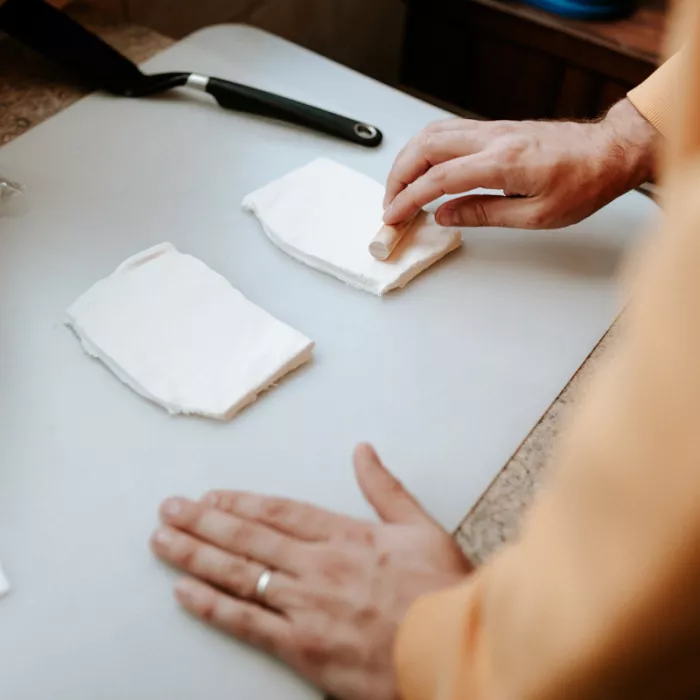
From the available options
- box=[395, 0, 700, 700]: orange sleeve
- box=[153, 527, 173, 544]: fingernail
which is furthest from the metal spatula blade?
box=[395, 0, 700, 700]: orange sleeve

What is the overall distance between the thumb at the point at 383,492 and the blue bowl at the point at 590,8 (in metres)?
0.95

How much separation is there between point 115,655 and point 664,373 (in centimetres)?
37

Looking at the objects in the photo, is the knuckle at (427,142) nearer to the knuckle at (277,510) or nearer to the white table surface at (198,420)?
the white table surface at (198,420)

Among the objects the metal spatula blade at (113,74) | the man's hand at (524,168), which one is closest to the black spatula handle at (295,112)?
the metal spatula blade at (113,74)

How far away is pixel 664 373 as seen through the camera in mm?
245

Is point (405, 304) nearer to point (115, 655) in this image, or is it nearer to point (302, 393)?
point (302, 393)

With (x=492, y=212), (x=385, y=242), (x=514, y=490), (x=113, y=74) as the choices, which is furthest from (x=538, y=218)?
(x=113, y=74)

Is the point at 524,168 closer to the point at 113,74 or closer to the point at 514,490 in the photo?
the point at 514,490

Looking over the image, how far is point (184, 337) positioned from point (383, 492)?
0.21 m

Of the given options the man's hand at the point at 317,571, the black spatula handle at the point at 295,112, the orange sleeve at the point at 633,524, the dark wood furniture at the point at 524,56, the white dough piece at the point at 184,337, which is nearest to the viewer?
the orange sleeve at the point at 633,524

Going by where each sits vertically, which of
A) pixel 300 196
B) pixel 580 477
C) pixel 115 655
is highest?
pixel 580 477

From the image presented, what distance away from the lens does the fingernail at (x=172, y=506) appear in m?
0.51

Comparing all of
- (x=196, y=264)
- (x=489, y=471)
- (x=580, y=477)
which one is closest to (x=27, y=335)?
(x=196, y=264)

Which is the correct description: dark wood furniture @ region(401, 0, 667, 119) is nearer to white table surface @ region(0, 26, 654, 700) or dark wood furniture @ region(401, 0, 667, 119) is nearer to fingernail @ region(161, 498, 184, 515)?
white table surface @ region(0, 26, 654, 700)
